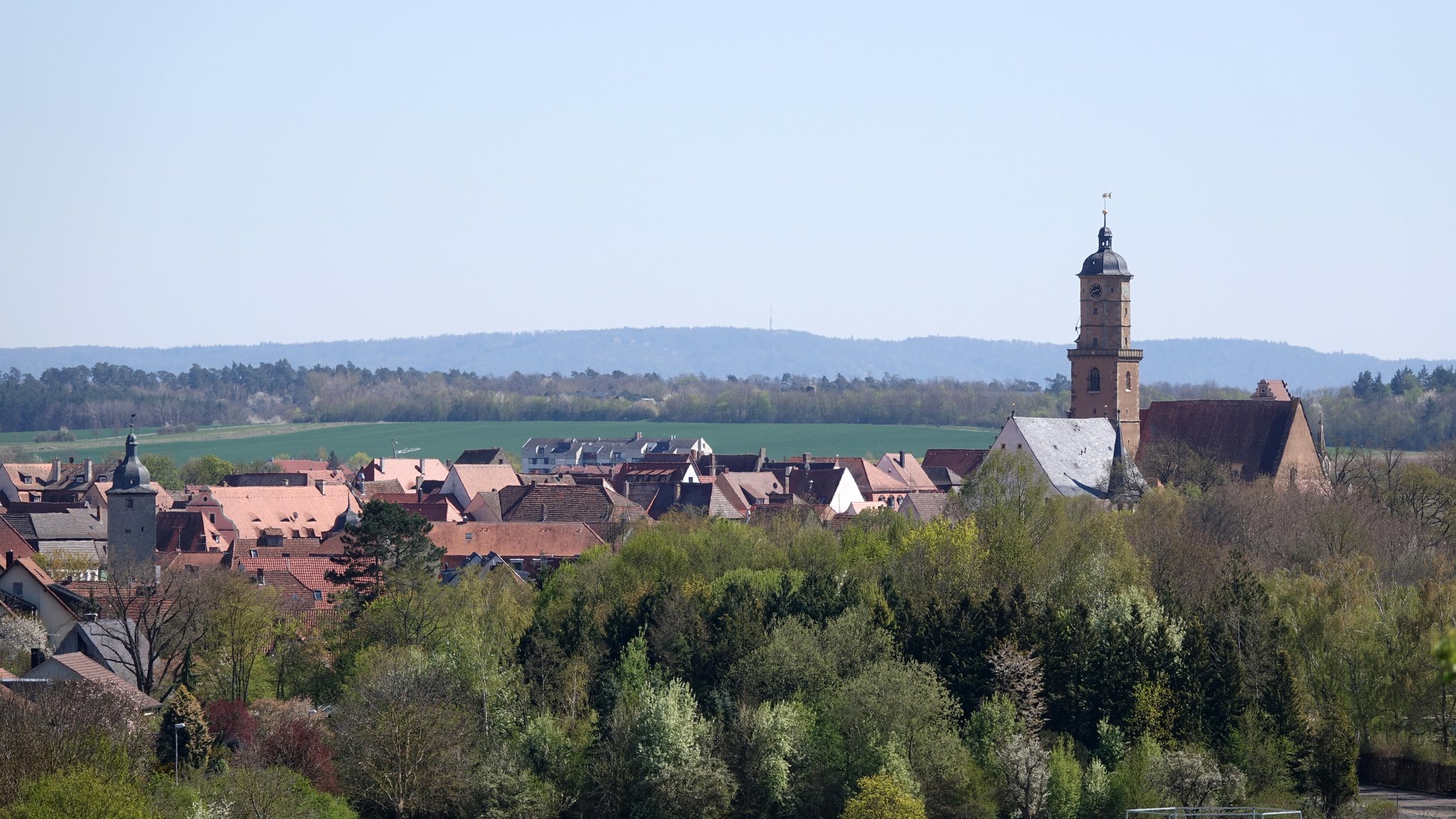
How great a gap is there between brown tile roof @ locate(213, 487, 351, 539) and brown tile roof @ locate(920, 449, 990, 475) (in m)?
39.8

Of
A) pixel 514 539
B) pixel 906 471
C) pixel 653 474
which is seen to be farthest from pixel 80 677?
pixel 906 471

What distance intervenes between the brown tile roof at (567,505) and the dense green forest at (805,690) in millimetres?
41244

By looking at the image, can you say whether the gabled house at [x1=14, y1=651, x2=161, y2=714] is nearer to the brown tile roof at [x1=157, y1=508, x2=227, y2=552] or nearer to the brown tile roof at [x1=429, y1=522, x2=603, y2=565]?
the brown tile roof at [x1=429, y1=522, x2=603, y2=565]

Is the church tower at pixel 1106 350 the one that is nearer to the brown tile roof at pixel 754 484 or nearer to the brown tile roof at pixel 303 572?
the brown tile roof at pixel 754 484

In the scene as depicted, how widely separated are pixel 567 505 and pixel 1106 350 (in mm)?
28508

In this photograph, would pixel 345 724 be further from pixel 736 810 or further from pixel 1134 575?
pixel 1134 575

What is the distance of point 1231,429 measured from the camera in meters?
101

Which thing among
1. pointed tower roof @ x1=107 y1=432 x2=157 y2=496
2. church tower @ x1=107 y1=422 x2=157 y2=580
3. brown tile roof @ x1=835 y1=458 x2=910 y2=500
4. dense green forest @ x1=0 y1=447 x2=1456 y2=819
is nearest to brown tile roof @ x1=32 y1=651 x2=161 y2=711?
dense green forest @ x1=0 y1=447 x2=1456 y2=819

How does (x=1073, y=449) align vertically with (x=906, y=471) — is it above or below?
above

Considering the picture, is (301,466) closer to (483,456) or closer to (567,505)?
(483,456)

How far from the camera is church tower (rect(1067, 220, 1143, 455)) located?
10362cm

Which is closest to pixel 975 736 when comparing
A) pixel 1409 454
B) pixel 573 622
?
pixel 573 622

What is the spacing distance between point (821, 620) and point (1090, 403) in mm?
56045

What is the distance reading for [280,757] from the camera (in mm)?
44219
